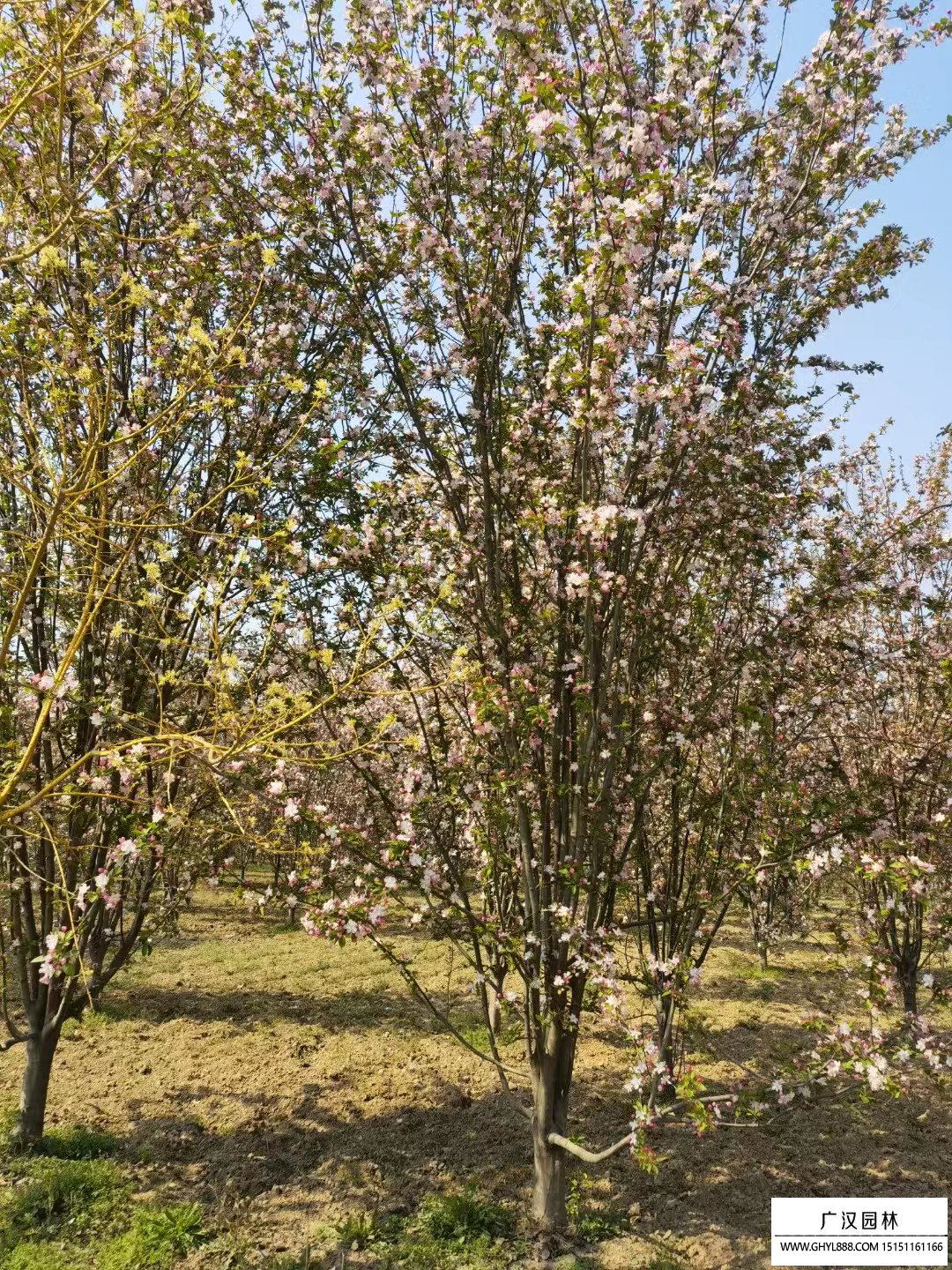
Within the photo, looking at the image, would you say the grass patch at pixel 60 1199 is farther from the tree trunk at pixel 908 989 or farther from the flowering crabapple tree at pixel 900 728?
the tree trunk at pixel 908 989

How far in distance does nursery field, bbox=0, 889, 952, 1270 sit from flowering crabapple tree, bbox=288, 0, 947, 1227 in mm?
831

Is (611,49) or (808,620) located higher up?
(611,49)

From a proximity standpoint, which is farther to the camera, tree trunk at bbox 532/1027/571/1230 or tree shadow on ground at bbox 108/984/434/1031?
tree shadow on ground at bbox 108/984/434/1031

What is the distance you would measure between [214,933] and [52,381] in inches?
411

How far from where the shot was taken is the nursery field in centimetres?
503

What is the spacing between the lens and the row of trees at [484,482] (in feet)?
14.2

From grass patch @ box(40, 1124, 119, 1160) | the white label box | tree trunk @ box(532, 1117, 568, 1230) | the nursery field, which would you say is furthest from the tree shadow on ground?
the white label box

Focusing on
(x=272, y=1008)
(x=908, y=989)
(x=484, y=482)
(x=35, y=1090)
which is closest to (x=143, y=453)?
(x=484, y=482)

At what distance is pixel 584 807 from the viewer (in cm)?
479

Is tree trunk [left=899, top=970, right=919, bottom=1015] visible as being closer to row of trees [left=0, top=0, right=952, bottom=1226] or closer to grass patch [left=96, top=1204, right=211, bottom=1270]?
row of trees [left=0, top=0, right=952, bottom=1226]

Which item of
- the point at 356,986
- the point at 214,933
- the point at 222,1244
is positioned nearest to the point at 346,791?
the point at 214,933

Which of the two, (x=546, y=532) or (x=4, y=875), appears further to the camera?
(x=4, y=875)

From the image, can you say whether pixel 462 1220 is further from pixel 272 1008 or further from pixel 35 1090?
pixel 272 1008

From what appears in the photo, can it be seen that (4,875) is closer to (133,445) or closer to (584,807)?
(133,445)
